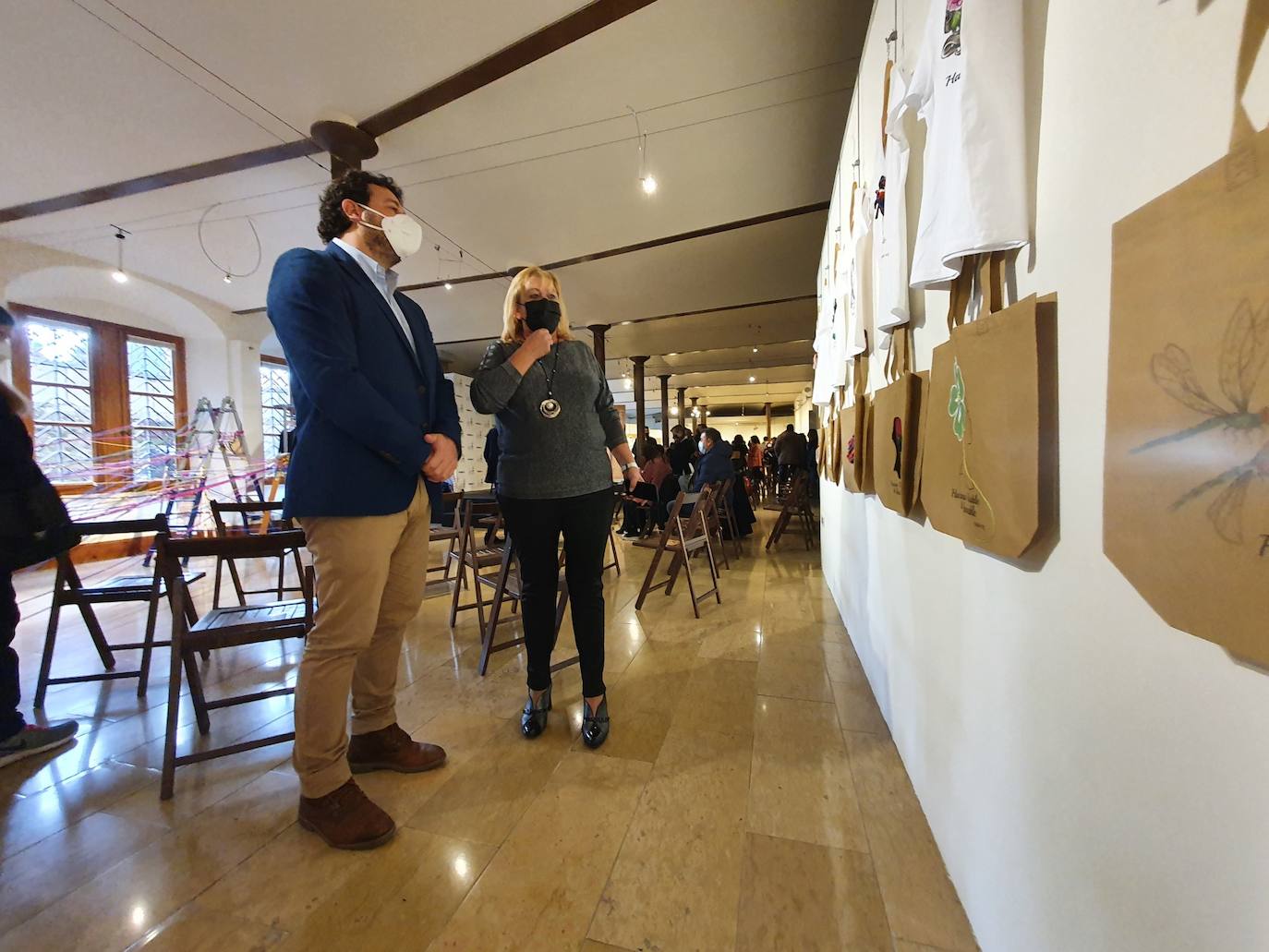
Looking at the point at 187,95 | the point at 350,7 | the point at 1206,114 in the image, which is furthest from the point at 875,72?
the point at 187,95

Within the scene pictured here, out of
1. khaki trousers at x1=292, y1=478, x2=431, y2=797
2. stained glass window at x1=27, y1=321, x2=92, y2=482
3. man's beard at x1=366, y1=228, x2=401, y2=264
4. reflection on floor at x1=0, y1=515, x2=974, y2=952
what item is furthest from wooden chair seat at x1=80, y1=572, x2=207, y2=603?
stained glass window at x1=27, y1=321, x2=92, y2=482

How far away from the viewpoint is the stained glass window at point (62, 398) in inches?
201

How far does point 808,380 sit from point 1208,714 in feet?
44.6

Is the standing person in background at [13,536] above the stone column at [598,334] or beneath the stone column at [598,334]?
beneath

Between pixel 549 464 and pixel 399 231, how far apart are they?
0.76m

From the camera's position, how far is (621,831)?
1.18m

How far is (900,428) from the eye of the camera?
1.17 meters

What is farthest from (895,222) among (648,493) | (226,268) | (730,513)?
(226,268)

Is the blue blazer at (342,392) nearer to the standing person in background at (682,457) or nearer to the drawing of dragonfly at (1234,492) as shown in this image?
the drawing of dragonfly at (1234,492)

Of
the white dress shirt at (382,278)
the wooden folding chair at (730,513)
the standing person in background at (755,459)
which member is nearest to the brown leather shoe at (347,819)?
the white dress shirt at (382,278)

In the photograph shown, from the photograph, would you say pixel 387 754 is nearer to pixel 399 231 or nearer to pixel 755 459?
pixel 399 231

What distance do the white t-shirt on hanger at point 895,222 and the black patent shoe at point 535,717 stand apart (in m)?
1.58

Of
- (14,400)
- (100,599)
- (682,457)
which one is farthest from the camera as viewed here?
(682,457)

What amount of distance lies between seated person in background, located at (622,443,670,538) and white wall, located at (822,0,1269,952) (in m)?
4.08
